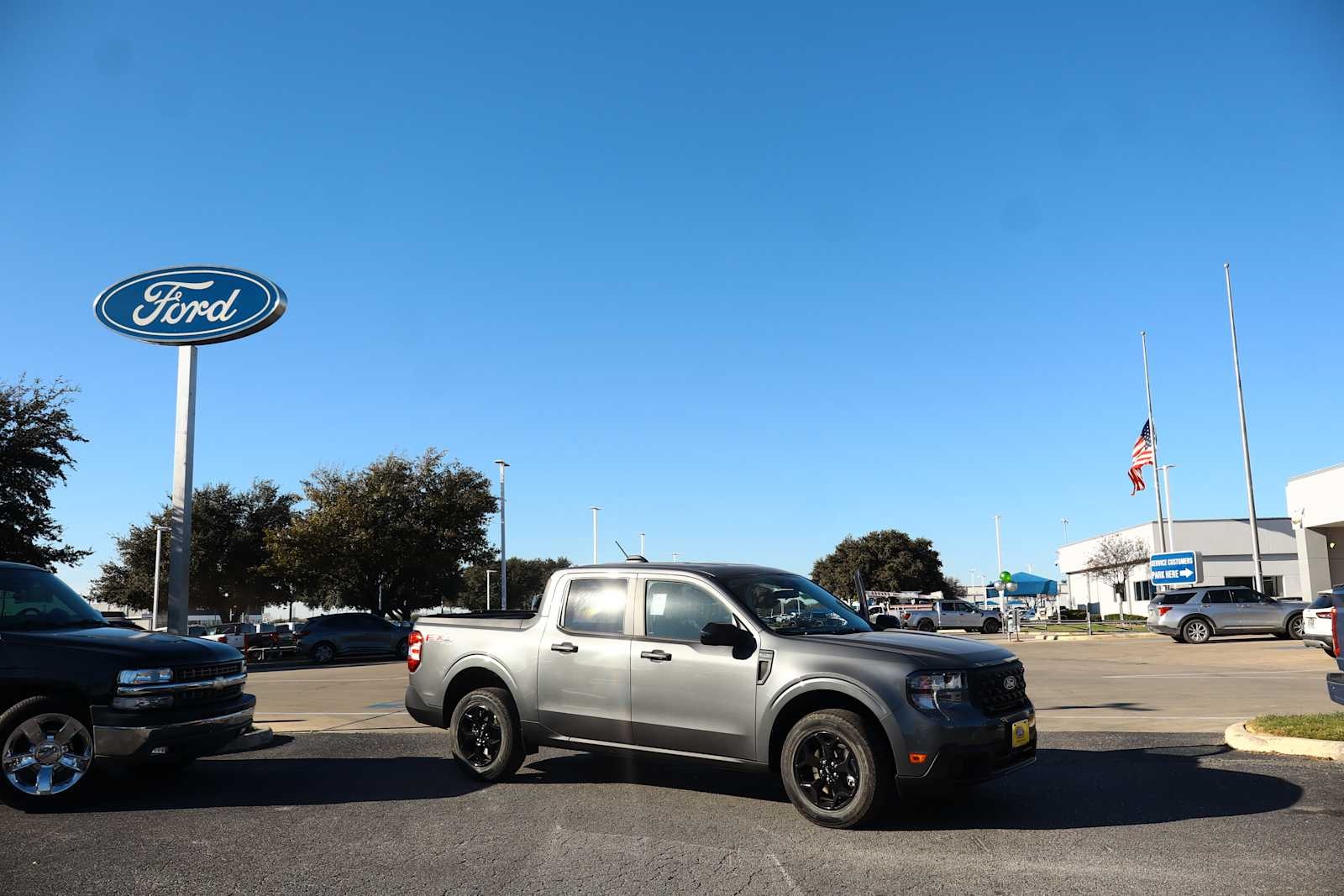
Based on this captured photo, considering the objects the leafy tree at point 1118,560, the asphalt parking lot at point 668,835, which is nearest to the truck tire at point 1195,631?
the asphalt parking lot at point 668,835

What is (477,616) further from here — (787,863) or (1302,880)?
(1302,880)

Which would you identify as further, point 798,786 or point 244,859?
point 798,786

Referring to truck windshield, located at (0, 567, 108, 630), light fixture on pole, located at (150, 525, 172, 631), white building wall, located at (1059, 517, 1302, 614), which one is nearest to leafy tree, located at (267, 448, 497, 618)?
light fixture on pole, located at (150, 525, 172, 631)

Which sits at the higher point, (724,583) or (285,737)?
(724,583)

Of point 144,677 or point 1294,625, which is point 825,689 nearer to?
point 144,677

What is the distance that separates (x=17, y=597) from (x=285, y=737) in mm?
3862

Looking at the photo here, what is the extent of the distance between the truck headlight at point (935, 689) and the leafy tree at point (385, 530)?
3583 cm

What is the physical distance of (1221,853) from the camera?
5.54 meters

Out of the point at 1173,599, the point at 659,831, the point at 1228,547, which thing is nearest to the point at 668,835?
the point at 659,831

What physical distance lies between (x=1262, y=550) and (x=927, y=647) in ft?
196

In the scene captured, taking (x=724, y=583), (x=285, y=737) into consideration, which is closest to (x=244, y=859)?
(x=724, y=583)

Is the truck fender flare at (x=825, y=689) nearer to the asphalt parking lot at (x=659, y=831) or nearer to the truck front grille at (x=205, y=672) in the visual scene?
the asphalt parking lot at (x=659, y=831)

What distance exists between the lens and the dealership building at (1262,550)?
38656 millimetres

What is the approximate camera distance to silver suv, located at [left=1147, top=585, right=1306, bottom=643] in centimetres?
2750
